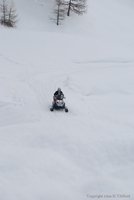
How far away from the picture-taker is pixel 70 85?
17.3 meters

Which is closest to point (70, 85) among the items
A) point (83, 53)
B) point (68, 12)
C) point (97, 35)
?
point (83, 53)

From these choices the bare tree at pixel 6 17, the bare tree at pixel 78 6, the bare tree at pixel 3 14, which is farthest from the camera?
the bare tree at pixel 78 6

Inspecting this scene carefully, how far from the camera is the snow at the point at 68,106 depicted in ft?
18.3

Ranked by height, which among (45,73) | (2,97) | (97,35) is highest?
(97,35)

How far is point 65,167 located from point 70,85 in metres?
11.8

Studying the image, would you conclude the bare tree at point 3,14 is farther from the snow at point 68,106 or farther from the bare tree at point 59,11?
the bare tree at point 59,11

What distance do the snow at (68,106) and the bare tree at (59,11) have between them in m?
1.15

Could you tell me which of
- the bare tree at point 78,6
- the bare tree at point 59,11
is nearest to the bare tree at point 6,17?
the bare tree at point 59,11

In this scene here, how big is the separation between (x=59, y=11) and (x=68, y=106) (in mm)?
23417

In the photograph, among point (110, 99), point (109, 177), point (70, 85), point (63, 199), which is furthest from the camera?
point (70, 85)

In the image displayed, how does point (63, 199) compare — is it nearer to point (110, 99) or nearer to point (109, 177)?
point (109, 177)

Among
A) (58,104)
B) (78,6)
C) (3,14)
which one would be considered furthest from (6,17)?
(58,104)

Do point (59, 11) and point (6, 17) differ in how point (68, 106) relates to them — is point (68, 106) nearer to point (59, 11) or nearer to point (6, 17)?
point (6, 17)

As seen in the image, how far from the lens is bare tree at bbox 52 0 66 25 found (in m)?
30.1
